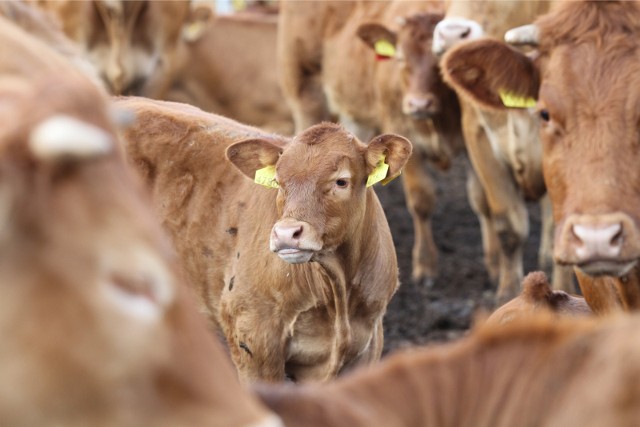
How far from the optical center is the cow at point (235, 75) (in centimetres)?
1188

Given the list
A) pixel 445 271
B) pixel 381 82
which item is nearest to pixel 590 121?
pixel 445 271

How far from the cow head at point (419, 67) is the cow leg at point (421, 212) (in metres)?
0.72

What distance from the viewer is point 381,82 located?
9422mm

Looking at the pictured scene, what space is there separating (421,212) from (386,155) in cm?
438

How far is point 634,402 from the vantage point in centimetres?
209

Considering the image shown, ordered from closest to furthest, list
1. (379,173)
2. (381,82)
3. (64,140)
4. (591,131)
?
1. (64,140)
2. (591,131)
3. (379,173)
4. (381,82)

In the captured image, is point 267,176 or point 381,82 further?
point 381,82

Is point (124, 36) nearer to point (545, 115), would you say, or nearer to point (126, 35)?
point (126, 35)

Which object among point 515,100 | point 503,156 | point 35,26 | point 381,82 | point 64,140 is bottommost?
point 381,82

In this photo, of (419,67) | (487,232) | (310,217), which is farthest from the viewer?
(487,232)

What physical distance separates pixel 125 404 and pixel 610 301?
10.4 ft

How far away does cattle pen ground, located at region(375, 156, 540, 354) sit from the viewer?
741 centimetres

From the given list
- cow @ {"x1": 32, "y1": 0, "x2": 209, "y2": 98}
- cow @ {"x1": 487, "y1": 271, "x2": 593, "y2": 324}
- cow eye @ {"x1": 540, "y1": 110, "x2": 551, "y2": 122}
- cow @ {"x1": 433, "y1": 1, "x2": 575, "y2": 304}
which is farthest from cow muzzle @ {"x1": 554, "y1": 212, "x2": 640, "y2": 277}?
cow @ {"x1": 32, "y1": 0, "x2": 209, "y2": 98}

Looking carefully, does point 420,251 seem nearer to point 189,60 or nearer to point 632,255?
point 189,60
